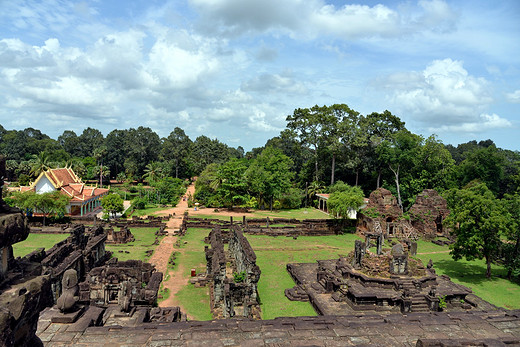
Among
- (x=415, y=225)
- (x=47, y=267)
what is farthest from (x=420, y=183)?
(x=47, y=267)

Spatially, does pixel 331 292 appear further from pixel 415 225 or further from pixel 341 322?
pixel 415 225

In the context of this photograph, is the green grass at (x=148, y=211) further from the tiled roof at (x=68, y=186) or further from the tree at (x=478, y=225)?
the tree at (x=478, y=225)

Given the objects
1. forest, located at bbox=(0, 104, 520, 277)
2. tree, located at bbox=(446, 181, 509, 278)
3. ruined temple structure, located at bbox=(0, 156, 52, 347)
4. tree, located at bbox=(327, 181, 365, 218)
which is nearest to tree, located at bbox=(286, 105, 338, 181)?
forest, located at bbox=(0, 104, 520, 277)

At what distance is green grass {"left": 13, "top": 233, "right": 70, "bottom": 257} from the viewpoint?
83.7 ft

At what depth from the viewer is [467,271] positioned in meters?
24.2

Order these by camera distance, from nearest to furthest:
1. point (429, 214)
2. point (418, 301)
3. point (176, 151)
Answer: point (418, 301) → point (429, 214) → point (176, 151)

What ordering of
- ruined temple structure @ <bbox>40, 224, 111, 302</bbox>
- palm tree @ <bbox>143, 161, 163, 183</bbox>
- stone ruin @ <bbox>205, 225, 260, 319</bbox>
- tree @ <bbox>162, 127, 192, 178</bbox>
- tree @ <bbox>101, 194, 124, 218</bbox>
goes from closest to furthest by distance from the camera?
stone ruin @ <bbox>205, 225, 260, 319</bbox> < ruined temple structure @ <bbox>40, 224, 111, 302</bbox> < tree @ <bbox>101, 194, 124, 218</bbox> < palm tree @ <bbox>143, 161, 163, 183</bbox> < tree @ <bbox>162, 127, 192, 178</bbox>

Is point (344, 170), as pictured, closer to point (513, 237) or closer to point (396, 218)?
point (396, 218)

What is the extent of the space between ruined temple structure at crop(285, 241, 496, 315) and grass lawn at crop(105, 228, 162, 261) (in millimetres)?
12809

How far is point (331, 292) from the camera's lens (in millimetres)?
19359

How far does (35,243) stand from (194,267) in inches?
611

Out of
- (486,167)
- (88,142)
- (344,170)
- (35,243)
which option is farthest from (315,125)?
(88,142)

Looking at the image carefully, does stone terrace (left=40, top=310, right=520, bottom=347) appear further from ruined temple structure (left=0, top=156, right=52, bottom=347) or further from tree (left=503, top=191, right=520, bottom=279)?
tree (left=503, top=191, right=520, bottom=279)

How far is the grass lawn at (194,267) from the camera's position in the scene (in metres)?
16.9
